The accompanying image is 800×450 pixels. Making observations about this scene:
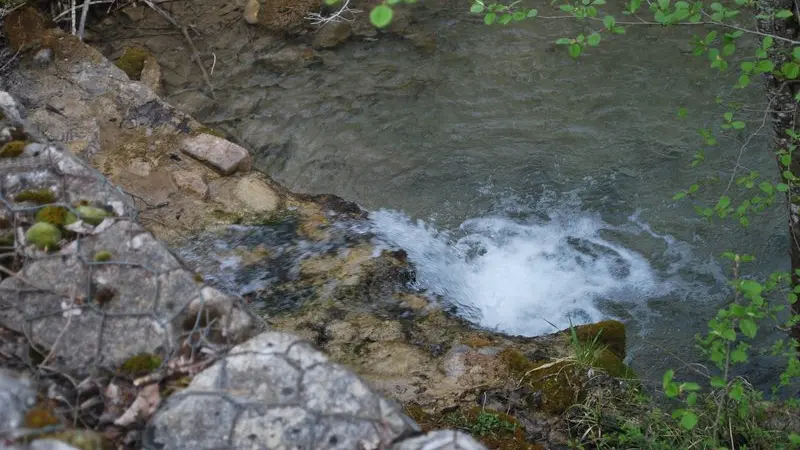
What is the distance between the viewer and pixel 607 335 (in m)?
4.60

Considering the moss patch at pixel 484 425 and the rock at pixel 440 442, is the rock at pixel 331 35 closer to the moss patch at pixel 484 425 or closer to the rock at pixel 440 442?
the moss patch at pixel 484 425

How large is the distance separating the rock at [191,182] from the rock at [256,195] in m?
0.23

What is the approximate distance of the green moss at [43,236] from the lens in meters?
3.14

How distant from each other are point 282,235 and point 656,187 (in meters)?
3.05

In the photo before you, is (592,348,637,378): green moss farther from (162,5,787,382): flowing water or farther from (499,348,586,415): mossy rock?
(162,5,787,382): flowing water

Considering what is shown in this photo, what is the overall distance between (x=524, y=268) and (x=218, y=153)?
2.43m

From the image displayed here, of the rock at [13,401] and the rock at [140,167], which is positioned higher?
the rock at [13,401]

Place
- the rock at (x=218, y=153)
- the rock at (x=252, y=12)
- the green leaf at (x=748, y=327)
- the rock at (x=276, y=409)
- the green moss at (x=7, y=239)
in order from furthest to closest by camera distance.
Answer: the rock at (x=252, y=12), the rock at (x=218, y=153), the green leaf at (x=748, y=327), the green moss at (x=7, y=239), the rock at (x=276, y=409)

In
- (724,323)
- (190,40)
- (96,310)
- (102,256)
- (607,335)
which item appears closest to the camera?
(96,310)

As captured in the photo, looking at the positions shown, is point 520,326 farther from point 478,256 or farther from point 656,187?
point 656,187

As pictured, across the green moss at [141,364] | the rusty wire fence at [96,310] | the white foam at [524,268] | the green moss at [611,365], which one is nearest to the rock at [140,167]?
the white foam at [524,268]

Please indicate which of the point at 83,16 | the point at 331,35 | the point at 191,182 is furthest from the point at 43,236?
the point at 331,35

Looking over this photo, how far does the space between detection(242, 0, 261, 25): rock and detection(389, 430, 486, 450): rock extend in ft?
20.4

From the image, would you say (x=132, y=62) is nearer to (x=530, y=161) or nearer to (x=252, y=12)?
(x=252, y=12)
